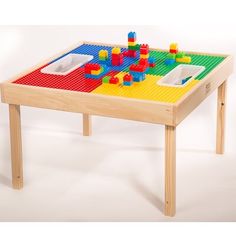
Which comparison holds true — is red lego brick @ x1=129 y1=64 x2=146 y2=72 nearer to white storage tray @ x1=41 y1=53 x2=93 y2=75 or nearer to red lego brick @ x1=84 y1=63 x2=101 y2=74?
red lego brick @ x1=84 y1=63 x2=101 y2=74

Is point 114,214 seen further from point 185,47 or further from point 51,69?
point 185,47

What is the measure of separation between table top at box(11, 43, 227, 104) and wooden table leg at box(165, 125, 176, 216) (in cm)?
16

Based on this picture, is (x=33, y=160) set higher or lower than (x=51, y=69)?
lower

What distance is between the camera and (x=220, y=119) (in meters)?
4.54

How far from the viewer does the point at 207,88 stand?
4039mm

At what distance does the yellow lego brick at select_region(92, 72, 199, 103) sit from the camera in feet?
12.4

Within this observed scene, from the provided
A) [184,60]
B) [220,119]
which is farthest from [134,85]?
[220,119]

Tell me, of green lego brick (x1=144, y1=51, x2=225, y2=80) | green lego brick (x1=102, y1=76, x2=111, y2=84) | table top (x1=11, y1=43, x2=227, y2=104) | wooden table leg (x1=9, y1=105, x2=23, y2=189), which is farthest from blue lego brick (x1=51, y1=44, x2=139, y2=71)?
wooden table leg (x1=9, y1=105, x2=23, y2=189)

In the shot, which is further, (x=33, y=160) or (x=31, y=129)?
(x=31, y=129)

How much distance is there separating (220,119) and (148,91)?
0.80 m

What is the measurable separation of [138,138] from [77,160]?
48 centimetres

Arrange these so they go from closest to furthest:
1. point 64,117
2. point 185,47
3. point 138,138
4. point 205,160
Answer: point 205,160
point 138,138
point 64,117
point 185,47

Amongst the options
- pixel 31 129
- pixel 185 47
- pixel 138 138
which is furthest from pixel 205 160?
pixel 185 47

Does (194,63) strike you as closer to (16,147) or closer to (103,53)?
(103,53)
